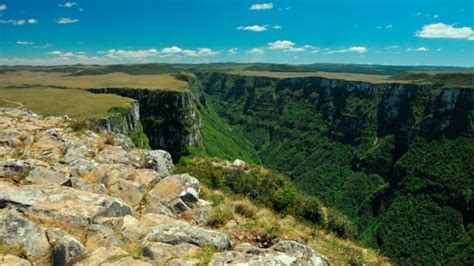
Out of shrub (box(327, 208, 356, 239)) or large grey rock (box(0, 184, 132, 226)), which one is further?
shrub (box(327, 208, 356, 239))

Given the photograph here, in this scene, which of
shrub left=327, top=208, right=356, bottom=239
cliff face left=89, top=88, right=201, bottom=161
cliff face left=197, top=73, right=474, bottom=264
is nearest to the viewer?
shrub left=327, top=208, right=356, bottom=239

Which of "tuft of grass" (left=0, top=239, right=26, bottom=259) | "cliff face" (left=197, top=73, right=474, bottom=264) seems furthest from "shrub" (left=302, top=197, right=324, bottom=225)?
"cliff face" (left=197, top=73, right=474, bottom=264)

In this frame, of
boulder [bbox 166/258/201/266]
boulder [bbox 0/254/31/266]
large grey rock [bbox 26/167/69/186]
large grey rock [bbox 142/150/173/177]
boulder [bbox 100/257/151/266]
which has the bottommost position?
large grey rock [bbox 142/150/173/177]

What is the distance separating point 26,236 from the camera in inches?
454

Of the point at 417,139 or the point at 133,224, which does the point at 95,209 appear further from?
the point at 417,139

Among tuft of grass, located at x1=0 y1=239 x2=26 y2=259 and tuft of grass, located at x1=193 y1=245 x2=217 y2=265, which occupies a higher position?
tuft of grass, located at x1=0 y1=239 x2=26 y2=259

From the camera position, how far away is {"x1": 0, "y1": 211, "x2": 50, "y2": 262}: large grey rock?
36.9 feet

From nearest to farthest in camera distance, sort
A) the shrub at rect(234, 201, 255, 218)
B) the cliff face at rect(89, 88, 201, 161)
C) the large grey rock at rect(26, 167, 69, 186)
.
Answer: the large grey rock at rect(26, 167, 69, 186)
the shrub at rect(234, 201, 255, 218)
the cliff face at rect(89, 88, 201, 161)

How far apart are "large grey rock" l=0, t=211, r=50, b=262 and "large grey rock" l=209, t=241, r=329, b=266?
4.36 meters

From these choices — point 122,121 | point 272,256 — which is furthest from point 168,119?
point 272,256

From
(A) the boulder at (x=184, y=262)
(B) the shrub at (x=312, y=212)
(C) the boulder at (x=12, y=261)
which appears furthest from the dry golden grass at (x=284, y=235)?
(B) the shrub at (x=312, y=212)

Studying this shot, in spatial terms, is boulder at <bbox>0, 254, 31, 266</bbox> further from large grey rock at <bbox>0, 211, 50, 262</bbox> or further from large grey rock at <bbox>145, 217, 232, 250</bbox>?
large grey rock at <bbox>145, 217, 232, 250</bbox>

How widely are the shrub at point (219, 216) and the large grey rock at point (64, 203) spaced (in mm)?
2997

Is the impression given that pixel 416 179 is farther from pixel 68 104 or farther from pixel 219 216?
pixel 219 216
